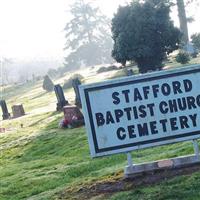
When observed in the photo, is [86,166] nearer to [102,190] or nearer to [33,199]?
[33,199]

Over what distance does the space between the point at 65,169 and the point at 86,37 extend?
105 metres

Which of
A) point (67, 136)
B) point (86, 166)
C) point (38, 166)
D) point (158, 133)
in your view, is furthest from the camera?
point (67, 136)

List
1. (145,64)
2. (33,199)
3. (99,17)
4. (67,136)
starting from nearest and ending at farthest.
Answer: (33,199) < (67,136) < (145,64) < (99,17)

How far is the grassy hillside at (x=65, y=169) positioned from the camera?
23.4 feet

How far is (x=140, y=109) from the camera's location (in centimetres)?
818

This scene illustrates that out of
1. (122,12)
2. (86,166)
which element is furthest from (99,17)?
(86,166)

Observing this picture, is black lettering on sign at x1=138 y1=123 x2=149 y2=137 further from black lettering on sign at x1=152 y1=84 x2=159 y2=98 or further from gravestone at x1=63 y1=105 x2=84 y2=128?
gravestone at x1=63 y1=105 x2=84 y2=128

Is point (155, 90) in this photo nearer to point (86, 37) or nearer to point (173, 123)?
point (173, 123)

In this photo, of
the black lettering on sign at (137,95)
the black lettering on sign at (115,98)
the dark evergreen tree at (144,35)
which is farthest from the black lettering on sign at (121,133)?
the dark evergreen tree at (144,35)

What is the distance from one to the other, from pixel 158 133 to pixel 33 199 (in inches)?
108

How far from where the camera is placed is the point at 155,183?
739cm

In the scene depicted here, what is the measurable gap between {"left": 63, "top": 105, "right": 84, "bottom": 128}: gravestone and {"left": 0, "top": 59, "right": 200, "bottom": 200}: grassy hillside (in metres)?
0.65

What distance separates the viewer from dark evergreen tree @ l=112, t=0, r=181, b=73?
30.4 meters

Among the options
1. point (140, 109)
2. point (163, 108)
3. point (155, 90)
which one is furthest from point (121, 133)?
point (155, 90)
